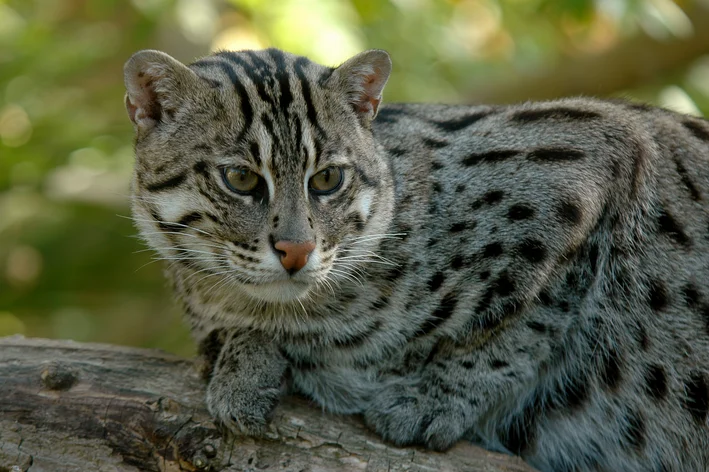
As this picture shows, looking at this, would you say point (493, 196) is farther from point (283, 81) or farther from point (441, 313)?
point (283, 81)

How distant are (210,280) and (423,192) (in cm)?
153

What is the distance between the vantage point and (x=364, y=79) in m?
5.59

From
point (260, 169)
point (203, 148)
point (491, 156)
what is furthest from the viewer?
point (491, 156)

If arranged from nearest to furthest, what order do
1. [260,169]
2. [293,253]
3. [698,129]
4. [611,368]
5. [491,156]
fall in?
[293,253] → [260,169] → [611,368] → [491,156] → [698,129]

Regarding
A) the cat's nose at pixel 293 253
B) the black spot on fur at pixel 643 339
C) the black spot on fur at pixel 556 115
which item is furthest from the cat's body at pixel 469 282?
the cat's nose at pixel 293 253

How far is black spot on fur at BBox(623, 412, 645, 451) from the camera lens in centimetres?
559

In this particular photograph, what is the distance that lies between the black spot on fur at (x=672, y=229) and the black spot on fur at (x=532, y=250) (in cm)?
80

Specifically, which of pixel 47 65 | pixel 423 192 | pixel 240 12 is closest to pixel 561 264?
pixel 423 192

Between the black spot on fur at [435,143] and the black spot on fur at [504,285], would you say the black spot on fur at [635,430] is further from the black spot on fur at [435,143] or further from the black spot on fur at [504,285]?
the black spot on fur at [435,143]

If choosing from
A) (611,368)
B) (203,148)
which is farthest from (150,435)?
(611,368)

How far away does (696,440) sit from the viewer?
5508 millimetres

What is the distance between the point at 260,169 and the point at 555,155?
206 cm

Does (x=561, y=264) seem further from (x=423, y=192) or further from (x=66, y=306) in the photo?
(x=66, y=306)

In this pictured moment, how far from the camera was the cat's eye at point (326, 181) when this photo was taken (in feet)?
17.0
